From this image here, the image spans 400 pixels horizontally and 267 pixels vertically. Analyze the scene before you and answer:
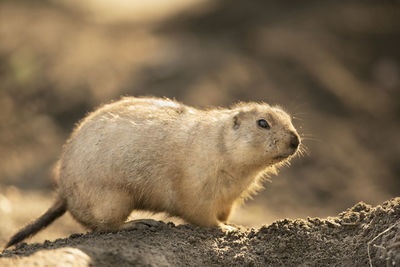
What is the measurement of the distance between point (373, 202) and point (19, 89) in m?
9.36

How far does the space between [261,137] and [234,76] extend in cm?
823

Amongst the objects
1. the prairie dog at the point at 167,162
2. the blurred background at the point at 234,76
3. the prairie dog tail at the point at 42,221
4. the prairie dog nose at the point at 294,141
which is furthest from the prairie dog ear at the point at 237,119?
the blurred background at the point at 234,76

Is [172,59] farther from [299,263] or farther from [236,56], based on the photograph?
[299,263]

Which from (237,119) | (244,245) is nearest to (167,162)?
(237,119)

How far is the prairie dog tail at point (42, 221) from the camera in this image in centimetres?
657

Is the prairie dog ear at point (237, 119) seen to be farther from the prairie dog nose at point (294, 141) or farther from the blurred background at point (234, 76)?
the blurred background at point (234, 76)

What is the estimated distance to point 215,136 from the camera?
6379 millimetres

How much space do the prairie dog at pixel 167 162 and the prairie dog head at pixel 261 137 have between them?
0.04ft

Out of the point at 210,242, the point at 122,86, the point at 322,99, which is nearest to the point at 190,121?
the point at 210,242

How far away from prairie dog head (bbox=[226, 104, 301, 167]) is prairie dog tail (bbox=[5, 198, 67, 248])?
7.37 feet

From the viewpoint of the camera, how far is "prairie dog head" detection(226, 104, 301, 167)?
598cm

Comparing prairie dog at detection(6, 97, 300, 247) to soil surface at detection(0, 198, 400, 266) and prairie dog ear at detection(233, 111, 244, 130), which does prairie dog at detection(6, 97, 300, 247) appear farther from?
soil surface at detection(0, 198, 400, 266)

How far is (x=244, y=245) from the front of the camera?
19.0 ft

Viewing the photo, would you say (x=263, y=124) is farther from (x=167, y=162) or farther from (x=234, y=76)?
(x=234, y=76)
